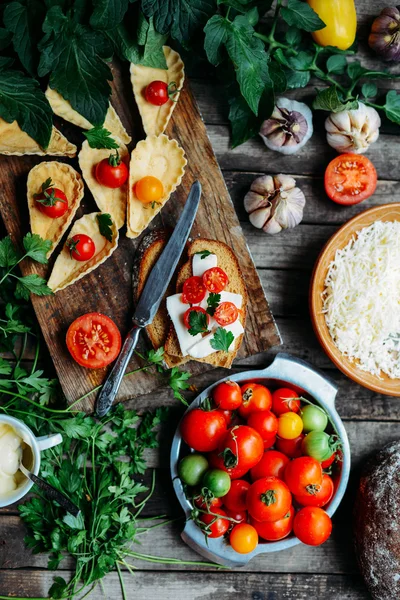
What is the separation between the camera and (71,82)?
2.20 metres

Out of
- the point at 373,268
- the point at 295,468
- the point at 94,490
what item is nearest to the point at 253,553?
the point at 295,468

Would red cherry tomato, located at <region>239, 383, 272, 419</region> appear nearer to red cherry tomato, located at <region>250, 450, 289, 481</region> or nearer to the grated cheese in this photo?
red cherry tomato, located at <region>250, 450, 289, 481</region>

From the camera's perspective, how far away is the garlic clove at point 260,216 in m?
2.44

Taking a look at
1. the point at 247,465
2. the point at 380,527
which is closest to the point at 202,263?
the point at 247,465

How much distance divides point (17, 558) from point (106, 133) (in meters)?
1.79

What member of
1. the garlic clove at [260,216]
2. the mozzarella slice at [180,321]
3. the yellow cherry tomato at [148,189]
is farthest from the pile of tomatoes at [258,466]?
the yellow cherry tomato at [148,189]

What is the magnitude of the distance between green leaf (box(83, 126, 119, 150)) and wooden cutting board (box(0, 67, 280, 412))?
0.17 meters

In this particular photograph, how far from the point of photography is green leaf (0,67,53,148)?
2191 mm

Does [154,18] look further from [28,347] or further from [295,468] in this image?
[295,468]

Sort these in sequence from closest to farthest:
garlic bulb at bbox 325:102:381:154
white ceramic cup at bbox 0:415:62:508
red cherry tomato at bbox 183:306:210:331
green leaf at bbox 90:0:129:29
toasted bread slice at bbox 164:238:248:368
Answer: green leaf at bbox 90:0:129:29 < white ceramic cup at bbox 0:415:62:508 < red cherry tomato at bbox 183:306:210:331 < toasted bread slice at bbox 164:238:248:368 < garlic bulb at bbox 325:102:381:154

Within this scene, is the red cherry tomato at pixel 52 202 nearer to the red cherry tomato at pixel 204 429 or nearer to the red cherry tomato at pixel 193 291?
the red cherry tomato at pixel 193 291

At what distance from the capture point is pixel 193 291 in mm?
2299

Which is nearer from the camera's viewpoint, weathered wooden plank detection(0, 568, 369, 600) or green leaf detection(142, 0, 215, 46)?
green leaf detection(142, 0, 215, 46)

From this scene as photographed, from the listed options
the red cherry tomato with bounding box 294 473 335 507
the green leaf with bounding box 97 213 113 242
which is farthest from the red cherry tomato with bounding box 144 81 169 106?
the red cherry tomato with bounding box 294 473 335 507
